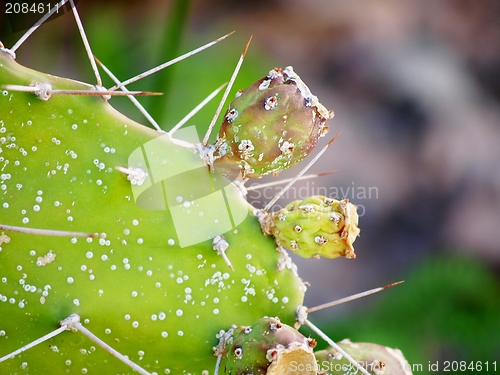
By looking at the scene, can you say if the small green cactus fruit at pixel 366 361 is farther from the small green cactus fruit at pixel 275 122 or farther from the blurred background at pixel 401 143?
the blurred background at pixel 401 143

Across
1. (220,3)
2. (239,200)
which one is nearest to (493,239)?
(220,3)

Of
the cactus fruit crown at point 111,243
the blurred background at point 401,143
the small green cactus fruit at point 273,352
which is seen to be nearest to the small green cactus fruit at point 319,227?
the cactus fruit crown at point 111,243

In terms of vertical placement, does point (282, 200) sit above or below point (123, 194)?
below

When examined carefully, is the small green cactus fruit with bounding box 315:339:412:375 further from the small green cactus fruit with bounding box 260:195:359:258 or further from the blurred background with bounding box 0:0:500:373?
the blurred background with bounding box 0:0:500:373

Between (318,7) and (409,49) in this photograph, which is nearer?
(318,7)

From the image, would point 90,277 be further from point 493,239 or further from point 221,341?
point 493,239

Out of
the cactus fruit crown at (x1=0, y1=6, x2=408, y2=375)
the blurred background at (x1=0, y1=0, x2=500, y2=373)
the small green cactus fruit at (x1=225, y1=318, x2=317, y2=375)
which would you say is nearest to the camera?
the small green cactus fruit at (x1=225, y1=318, x2=317, y2=375)

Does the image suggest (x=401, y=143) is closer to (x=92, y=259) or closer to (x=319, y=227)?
(x=319, y=227)

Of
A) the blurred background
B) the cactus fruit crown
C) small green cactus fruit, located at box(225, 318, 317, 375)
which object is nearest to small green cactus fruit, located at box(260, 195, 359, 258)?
the cactus fruit crown
